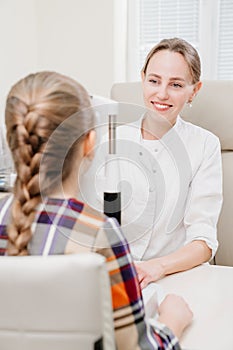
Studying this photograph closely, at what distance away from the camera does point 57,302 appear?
2.10 feet

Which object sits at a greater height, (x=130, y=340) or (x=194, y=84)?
(x=194, y=84)

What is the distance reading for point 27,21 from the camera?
8.29ft

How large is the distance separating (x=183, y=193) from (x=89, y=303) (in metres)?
0.85

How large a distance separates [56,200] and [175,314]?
0.31 meters

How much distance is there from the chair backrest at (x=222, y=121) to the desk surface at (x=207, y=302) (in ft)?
1.74

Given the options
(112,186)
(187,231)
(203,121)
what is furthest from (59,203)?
(203,121)

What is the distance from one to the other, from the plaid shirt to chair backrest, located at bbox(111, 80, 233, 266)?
0.97 meters

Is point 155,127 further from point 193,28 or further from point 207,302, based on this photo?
point 193,28

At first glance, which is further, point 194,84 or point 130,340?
point 194,84

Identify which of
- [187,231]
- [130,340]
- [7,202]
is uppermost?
[7,202]

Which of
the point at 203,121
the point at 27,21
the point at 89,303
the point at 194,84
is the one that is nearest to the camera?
the point at 89,303

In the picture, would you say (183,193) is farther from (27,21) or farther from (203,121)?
(27,21)

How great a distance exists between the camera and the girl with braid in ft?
2.28

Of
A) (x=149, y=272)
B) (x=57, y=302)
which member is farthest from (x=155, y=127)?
(x=57, y=302)
